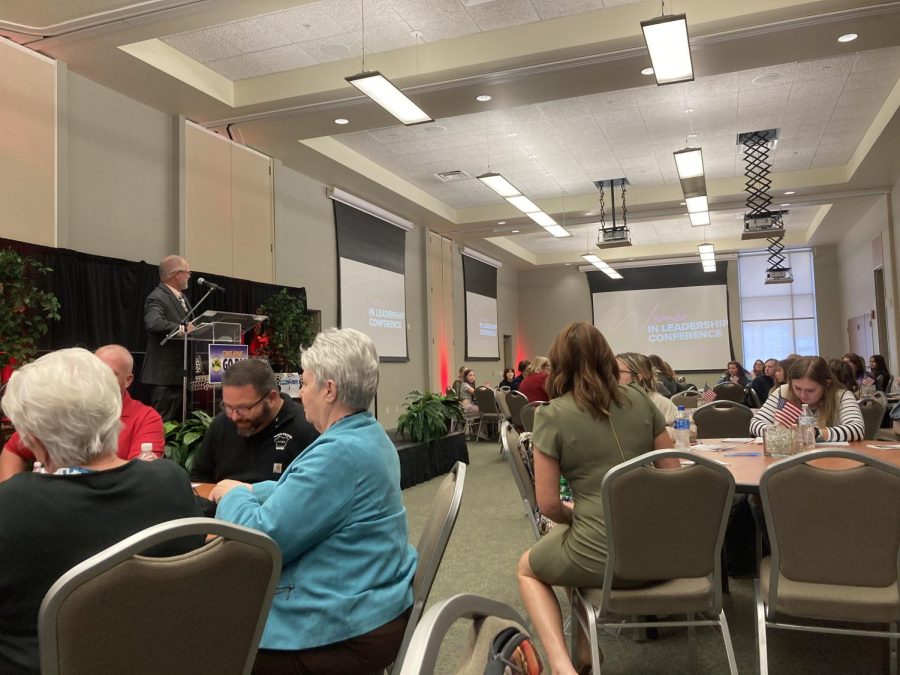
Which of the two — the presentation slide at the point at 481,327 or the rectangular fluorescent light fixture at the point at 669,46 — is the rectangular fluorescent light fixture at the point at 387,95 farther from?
the presentation slide at the point at 481,327

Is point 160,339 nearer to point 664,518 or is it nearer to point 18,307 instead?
point 18,307

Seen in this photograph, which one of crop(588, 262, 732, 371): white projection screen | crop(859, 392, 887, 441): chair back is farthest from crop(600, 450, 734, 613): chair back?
crop(588, 262, 732, 371): white projection screen

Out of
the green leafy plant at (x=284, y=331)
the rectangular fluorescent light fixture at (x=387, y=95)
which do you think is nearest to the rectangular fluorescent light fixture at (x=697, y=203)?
the rectangular fluorescent light fixture at (x=387, y=95)

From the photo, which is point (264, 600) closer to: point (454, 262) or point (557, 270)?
point (454, 262)

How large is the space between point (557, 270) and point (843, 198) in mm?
7634

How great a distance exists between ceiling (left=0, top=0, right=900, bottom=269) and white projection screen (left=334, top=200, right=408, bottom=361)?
0.53 meters

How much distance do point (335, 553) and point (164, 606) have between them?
0.53 meters

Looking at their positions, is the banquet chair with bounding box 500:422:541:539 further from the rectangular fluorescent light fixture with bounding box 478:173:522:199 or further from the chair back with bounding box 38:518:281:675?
the rectangular fluorescent light fixture with bounding box 478:173:522:199

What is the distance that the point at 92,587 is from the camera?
1109 millimetres

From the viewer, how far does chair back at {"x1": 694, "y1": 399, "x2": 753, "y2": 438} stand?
14.6 feet

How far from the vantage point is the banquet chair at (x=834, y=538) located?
6.44 ft

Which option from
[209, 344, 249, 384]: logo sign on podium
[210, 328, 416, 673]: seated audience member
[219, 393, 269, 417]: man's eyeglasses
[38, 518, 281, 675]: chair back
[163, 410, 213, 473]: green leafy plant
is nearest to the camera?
[38, 518, 281, 675]: chair back

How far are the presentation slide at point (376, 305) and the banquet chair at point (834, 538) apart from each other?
748 cm

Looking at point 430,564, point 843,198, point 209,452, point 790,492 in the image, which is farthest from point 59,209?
point 843,198
